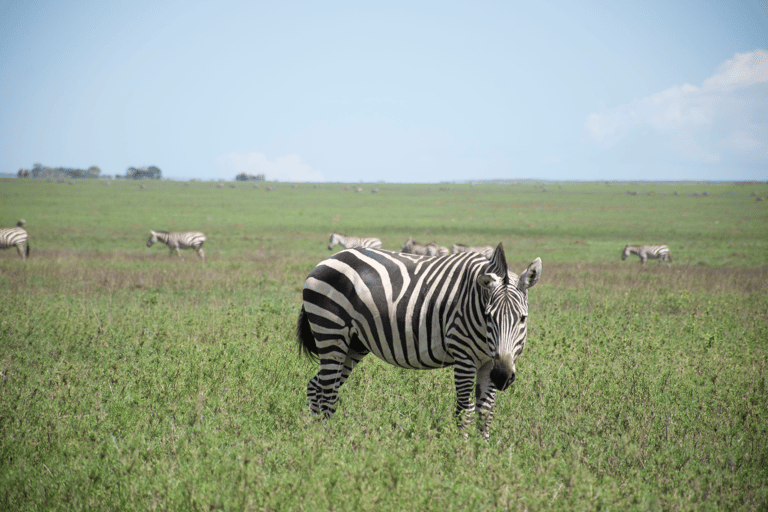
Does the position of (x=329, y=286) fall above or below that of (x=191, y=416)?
above

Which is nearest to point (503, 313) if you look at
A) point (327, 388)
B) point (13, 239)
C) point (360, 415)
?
point (360, 415)

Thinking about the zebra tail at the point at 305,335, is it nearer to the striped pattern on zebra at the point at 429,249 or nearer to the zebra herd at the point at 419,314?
the zebra herd at the point at 419,314

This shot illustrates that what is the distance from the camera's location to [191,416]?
17.9 ft

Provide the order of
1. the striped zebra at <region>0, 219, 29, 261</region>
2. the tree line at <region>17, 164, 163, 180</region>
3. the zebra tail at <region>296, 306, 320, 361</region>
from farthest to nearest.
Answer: the tree line at <region>17, 164, 163, 180</region>
the striped zebra at <region>0, 219, 29, 261</region>
the zebra tail at <region>296, 306, 320, 361</region>

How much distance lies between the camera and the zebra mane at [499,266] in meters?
4.74

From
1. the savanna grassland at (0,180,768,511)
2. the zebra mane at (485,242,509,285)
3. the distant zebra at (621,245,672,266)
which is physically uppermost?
the zebra mane at (485,242,509,285)

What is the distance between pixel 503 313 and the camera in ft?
14.8

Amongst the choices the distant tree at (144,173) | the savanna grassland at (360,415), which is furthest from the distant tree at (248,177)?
the savanna grassland at (360,415)

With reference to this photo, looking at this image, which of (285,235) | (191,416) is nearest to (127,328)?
(191,416)

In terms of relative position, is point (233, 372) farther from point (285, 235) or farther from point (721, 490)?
point (285, 235)

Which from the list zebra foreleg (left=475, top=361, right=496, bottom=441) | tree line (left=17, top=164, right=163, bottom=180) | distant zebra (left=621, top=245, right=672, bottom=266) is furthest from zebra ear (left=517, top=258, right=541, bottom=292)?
tree line (left=17, top=164, right=163, bottom=180)

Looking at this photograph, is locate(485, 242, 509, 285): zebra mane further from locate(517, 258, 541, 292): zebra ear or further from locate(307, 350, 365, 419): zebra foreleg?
locate(307, 350, 365, 419): zebra foreleg

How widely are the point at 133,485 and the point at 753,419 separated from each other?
6.07 meters

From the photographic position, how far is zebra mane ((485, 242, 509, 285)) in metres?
4.74
